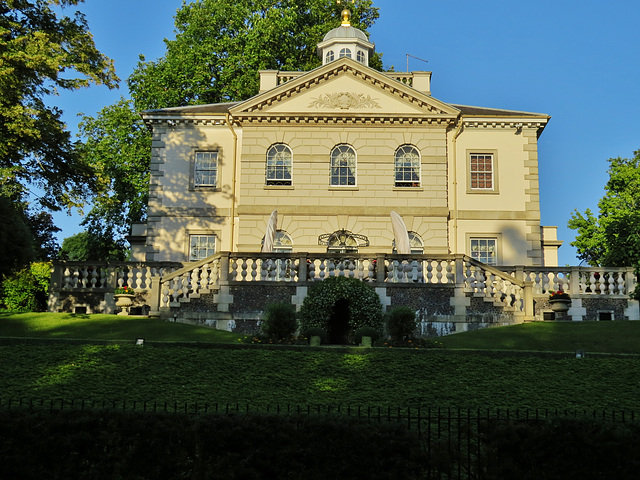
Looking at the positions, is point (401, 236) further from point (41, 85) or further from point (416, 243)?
point (41, 85)

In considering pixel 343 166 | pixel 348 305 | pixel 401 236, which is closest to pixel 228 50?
pixel 343 166

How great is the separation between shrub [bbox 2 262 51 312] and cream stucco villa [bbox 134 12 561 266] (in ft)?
15.1

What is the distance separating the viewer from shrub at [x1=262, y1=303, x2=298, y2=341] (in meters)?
21.4

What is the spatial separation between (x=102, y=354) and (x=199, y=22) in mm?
32100

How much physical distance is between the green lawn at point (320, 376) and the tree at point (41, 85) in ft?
34.5

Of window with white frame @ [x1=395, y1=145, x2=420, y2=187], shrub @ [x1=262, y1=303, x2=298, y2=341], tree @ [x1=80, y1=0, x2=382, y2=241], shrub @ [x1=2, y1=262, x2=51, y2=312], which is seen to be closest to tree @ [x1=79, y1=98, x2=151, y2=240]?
tree @ [x1=80, y1=0, x2=382, y2=241]

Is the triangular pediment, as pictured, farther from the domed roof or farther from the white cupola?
the domed roof

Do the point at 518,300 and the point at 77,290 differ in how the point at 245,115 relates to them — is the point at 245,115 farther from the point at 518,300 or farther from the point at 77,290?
the point at 518,300

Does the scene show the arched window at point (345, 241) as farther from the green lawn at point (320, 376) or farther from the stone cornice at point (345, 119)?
the green lawn at point (320, 376)

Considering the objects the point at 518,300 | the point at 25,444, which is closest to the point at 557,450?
the point at 25,444

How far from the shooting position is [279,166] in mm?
34562

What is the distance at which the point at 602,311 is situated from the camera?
92.6 feet

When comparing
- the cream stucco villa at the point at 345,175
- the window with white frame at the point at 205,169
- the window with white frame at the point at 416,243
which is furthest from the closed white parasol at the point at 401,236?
the window with white frame at the point at 205,169

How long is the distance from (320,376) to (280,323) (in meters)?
5.16
